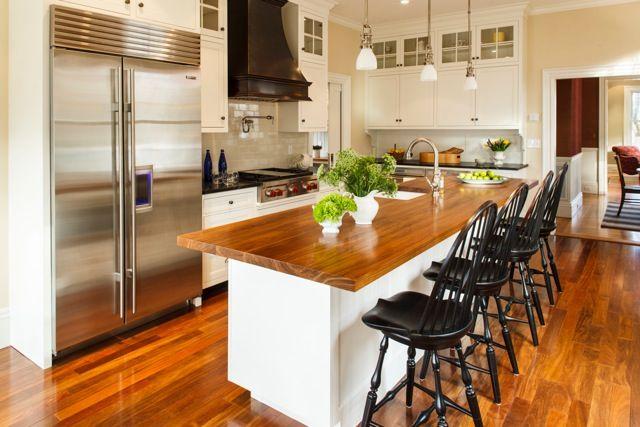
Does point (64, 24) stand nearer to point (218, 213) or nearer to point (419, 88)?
point (218, 213)

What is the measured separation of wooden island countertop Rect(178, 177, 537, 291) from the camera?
1747 millimetres

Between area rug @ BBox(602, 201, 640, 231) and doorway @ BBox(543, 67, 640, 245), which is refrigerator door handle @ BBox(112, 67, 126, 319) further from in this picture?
area rug @ BBox(602, 201, 640, 231)

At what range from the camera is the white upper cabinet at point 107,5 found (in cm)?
286

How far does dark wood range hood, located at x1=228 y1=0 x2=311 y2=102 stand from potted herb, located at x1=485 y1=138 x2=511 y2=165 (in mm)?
2898

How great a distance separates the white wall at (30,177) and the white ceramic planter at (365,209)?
175 cm

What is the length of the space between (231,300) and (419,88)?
16.4 ft

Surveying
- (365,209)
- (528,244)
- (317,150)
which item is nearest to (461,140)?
(317,150)

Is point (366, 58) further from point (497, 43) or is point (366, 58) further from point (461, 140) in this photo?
point (461, 140)

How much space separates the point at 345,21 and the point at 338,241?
16.3 ft

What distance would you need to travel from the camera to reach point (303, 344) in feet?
7.08

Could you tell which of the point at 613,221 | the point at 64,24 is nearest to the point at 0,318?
the point at 64,24

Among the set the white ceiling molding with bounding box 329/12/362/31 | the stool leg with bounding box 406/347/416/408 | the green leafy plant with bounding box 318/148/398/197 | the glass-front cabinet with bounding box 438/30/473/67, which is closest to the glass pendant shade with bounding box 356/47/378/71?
the green leafy plant with bounding box 318/148/398/197

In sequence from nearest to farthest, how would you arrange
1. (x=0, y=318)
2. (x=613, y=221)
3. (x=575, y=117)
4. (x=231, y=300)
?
1. (x=231, y=300)
2. (x=0, y=318)
3. (x=613, y=221)
4. (x=575, y=117)

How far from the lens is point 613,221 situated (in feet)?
23.5
